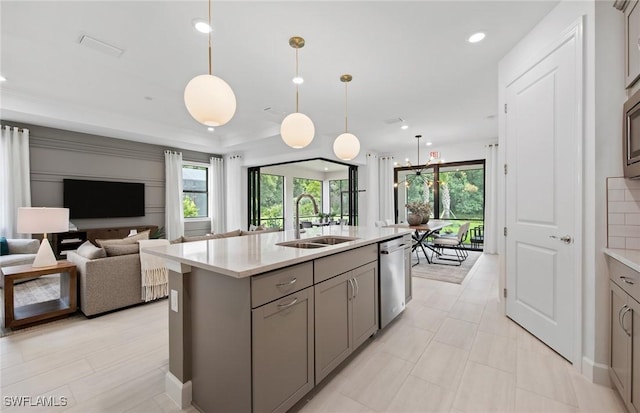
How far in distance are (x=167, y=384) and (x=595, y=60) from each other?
141 inches

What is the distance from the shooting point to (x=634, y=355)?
135 cm

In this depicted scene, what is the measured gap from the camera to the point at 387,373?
6.35ft

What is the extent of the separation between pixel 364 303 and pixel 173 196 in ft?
19.5

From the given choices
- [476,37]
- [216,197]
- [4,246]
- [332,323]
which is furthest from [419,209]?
[4,246]

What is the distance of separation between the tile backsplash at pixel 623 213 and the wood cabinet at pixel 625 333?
0.18 m

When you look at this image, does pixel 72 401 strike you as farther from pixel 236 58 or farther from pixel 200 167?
pixel 200 167

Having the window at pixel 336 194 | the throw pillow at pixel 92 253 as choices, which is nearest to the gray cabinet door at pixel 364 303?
the throw pillow at pixel 92 253

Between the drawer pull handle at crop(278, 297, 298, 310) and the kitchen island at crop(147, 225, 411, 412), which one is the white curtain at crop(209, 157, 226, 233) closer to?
the kitchen island at crop(147, 225, 411, 412)

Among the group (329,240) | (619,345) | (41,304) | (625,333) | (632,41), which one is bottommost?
(41,304)

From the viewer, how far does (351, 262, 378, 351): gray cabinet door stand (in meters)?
2.09

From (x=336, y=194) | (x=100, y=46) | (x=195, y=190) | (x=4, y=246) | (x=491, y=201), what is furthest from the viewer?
(x=336, y=194)

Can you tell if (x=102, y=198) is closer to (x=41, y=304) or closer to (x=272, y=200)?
(x=41, y=304)

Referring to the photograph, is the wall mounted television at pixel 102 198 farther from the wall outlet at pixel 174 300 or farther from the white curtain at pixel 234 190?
the wall outlet at pixel 174 300

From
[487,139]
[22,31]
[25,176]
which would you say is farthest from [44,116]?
[487,139]
